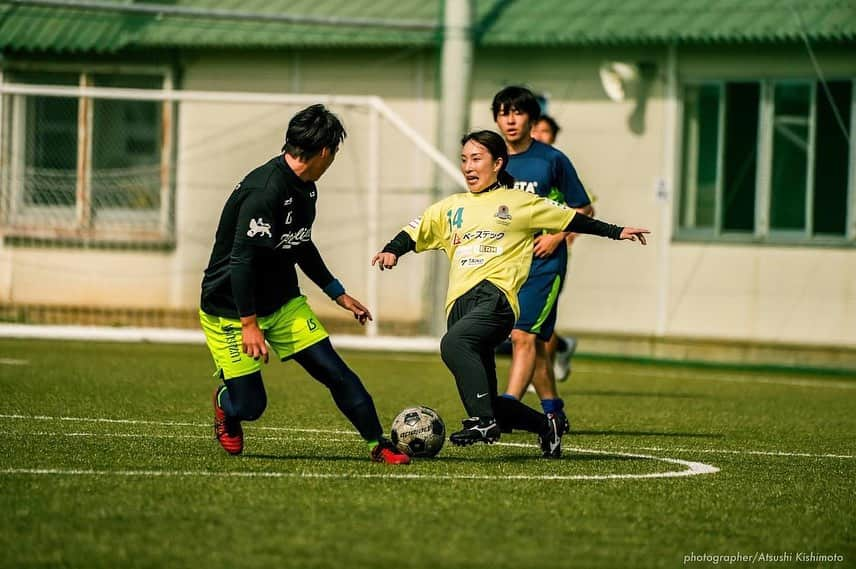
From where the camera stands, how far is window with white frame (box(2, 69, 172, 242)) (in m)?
18.7

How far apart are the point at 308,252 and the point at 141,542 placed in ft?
8.78

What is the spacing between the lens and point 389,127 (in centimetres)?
1927

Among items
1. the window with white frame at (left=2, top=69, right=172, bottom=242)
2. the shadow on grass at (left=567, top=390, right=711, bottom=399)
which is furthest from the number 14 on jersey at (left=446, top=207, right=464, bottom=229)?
the window with white frame at (left=2, top=69, right=172, bottom=242)

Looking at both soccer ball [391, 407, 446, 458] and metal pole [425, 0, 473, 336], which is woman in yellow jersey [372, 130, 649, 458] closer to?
soccer ball [391, 407, 446, 458]

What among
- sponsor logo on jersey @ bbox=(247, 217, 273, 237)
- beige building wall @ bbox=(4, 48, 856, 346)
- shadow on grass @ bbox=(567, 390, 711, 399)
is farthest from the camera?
beige building wall @ bbox=(4, 48, 856, 346)

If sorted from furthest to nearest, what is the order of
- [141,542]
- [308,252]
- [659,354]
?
[659,354], [308,252], [141,542]

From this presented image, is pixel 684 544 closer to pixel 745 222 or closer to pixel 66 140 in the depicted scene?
pixel 745 222

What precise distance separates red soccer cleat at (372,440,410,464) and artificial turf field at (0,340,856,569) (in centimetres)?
8

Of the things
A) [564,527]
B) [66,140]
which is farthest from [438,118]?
[564,527]

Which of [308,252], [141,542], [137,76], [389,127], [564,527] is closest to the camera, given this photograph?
[141,542]

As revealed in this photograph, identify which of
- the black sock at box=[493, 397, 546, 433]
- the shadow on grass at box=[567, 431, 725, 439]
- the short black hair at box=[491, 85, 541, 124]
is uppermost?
the short black hair at box=[491, 85, 541, 124]

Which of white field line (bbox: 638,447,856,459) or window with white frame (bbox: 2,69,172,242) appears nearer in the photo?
white field line (bbox: 638,447,856,459)

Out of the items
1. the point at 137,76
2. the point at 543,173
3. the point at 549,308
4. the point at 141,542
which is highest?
the point at 137,76

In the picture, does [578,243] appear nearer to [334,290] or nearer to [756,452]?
[756,452]
